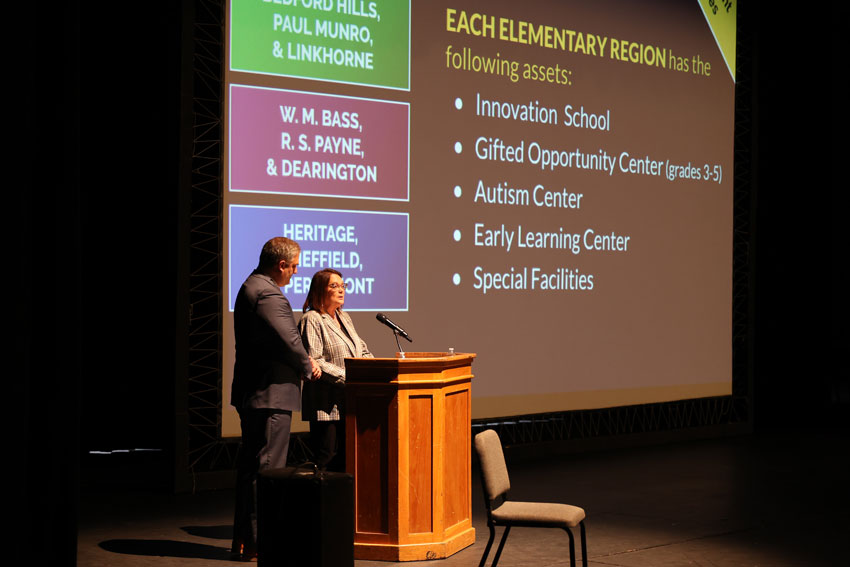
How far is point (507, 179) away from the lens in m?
8.94

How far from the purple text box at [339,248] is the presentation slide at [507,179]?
0.01 meters

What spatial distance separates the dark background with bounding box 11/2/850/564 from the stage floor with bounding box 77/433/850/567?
38.4 inches

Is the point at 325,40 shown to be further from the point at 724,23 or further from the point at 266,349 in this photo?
the point at 724,23

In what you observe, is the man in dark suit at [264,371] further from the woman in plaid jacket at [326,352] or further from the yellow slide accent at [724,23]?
the yellow slide accent at [724,23]

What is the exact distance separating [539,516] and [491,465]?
27cm

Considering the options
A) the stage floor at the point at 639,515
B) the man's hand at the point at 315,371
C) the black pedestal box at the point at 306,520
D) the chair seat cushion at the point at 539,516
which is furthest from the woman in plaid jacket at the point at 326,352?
the chair seat cushion at the point at 539,516

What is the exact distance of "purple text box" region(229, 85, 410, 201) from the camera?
7.48 metres

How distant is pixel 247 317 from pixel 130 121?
3.79m

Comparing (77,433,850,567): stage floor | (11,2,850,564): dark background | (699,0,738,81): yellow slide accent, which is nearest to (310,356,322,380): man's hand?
(77,433,850,567): stage floor

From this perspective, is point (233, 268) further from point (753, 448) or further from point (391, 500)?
point (753, 448)

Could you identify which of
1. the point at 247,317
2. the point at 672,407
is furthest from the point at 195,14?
→ the point at 672,407

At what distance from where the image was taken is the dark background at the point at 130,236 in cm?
314

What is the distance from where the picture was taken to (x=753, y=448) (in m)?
10.2

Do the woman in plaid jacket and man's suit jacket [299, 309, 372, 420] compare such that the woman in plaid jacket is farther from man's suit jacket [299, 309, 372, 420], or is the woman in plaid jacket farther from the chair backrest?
the chair backrest
